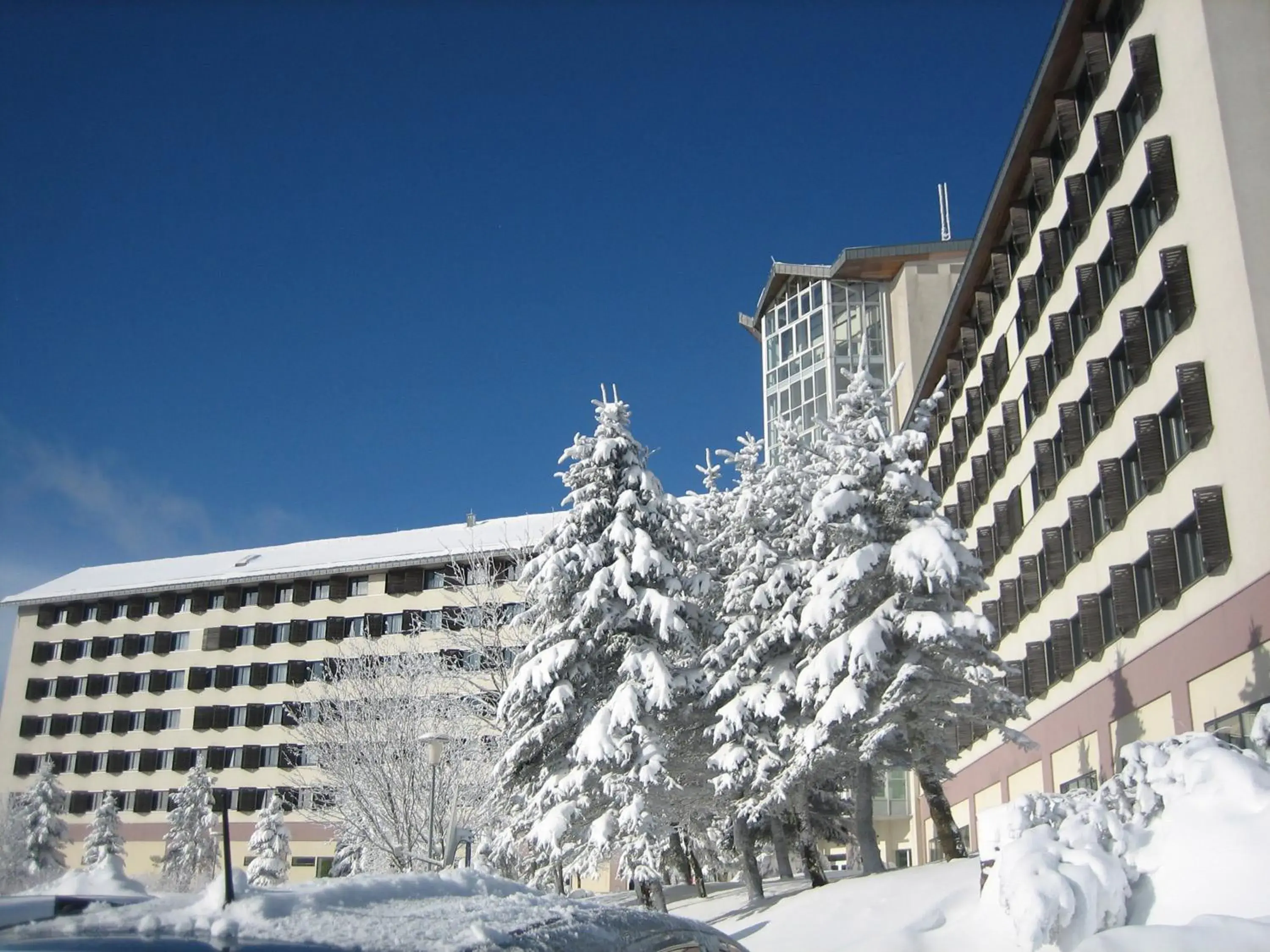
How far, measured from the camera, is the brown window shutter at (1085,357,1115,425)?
25250mm

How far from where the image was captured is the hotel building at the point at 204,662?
68.2 meters

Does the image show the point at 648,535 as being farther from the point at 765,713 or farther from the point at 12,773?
the point at 12,773

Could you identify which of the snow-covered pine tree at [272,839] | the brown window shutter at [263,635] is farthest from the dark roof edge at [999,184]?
the brown window shutter at [263,635]

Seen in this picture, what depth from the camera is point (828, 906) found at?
21.2 meters

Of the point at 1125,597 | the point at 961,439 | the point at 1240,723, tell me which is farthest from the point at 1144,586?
the point at 961,439

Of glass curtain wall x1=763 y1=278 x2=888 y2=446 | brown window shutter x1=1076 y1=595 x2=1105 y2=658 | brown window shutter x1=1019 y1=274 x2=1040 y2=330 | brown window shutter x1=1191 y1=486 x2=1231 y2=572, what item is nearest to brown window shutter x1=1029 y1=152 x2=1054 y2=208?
→ brown window shutter x1=1019 y1=274 x2=1040 y2=330

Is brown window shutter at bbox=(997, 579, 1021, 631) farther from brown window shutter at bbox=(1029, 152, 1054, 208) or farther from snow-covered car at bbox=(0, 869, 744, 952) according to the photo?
snow-covered car at bbox=(0, 869, 744, 952)

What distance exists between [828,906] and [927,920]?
8.83 metres

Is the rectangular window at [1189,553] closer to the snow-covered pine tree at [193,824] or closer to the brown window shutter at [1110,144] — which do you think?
the brown window shutter at [1110,144]

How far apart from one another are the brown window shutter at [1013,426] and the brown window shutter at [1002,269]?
3.63 m

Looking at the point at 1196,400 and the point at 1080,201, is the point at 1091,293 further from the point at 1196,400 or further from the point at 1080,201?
the point at 1196,400

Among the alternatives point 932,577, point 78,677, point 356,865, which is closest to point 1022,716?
point 932,577

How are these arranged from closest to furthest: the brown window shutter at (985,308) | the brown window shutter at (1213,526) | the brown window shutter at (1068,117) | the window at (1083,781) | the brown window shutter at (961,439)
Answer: the brown window shutter at (1213,526) → the window at (1083,781) → the brown window shutter at (1068,117) → the brown window shutter at (985,308) → the brown window shutter at (961,439)

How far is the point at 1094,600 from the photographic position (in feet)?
88.7
